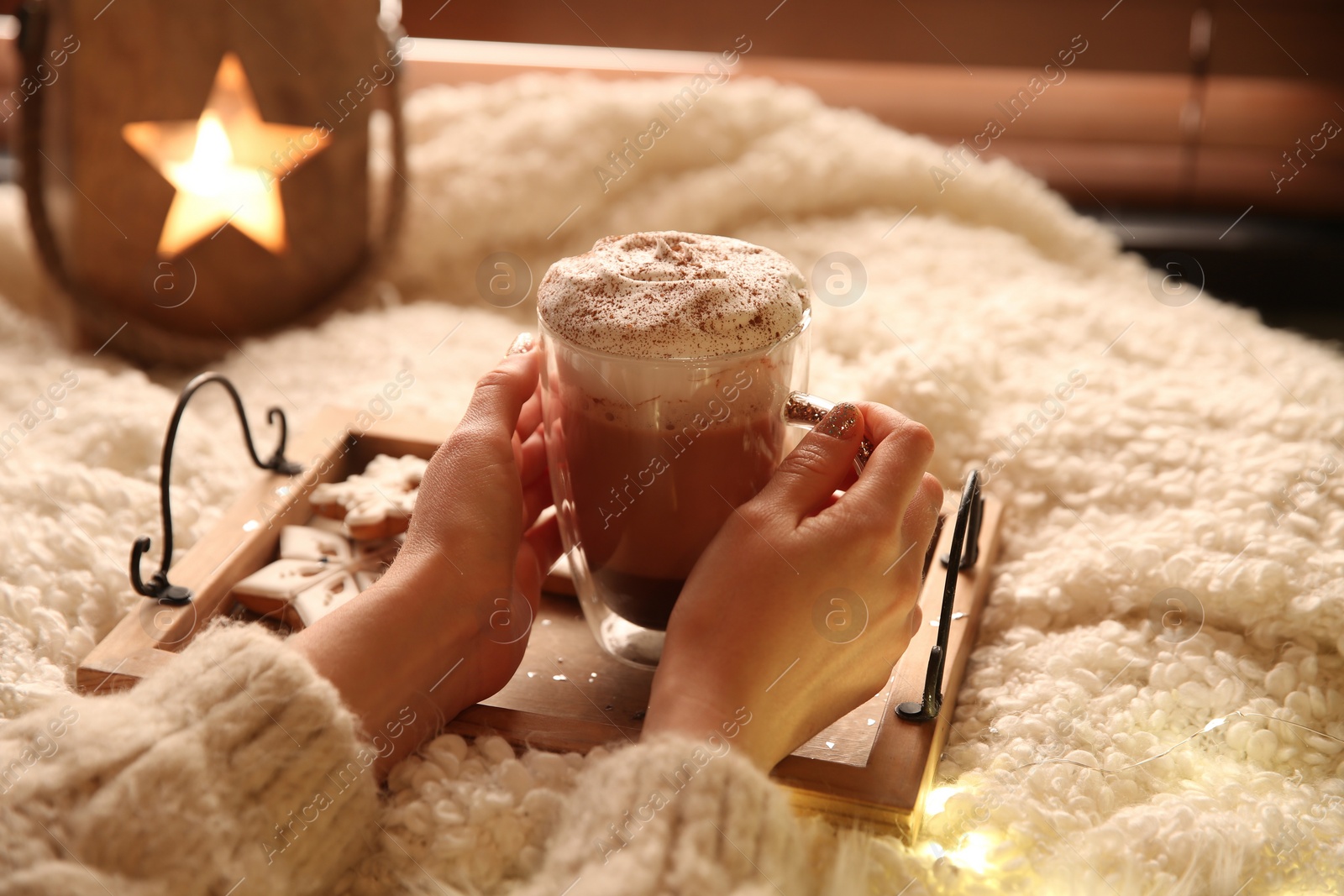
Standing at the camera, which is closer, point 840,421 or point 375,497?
point 840,421

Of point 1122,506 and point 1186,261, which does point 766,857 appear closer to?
point 1122,506

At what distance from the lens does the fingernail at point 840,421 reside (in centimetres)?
61

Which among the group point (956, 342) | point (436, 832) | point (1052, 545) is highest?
point (956, 342)

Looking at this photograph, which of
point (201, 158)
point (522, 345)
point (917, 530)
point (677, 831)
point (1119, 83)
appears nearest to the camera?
point (677, 831)

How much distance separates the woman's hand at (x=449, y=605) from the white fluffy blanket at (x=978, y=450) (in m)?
0.04

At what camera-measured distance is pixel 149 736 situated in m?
0.50

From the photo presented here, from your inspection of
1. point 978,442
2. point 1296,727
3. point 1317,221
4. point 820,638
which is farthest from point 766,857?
point 1317,221

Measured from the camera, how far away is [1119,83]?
1534 millimetres

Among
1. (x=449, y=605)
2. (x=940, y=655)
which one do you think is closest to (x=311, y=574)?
(x=449, y=605)

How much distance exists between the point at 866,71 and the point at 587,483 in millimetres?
1126

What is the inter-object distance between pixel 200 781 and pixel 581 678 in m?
0.23

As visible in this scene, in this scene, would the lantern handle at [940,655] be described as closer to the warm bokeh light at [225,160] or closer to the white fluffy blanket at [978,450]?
the white fluffy blanket at [978,450]

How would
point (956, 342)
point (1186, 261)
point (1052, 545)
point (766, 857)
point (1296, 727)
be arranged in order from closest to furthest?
point (766, 857)
point (1296, 727)
point (1052, 545)
point (956, 342)
point (1186, 261)

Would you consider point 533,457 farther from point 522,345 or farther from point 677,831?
point 677,831
